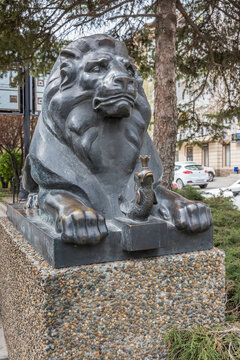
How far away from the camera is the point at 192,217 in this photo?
75.5 inches

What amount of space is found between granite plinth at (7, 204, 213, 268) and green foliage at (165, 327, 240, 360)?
44 centimetres

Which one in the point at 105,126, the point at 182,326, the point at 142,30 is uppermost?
the point at 142,30

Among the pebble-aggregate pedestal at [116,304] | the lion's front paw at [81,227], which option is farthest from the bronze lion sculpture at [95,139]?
the pebble-aggregate pedestal at [116,304]

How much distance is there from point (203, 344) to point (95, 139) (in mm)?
1250

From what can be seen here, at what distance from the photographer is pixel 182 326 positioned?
194 cm

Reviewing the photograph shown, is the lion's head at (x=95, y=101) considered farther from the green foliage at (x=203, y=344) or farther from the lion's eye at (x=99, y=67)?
the green foliage at (x=203, y=344)

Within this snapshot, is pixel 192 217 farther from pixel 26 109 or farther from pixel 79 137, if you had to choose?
pixel 26 109

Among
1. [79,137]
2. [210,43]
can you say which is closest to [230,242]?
[79,137]

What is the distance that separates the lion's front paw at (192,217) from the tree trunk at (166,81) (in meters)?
4.12

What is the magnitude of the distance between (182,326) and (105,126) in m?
1.20

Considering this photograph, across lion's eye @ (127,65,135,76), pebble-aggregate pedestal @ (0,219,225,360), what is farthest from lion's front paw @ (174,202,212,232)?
lion's eye @ (127,65,135,76)

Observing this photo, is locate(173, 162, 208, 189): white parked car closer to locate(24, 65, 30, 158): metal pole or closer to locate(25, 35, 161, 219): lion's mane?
locate(24, 65, 30, 158): metal pole

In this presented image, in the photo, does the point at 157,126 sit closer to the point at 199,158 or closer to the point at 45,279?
the point at 45,279

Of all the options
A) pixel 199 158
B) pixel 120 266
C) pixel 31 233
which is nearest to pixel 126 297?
pixel 120 266
